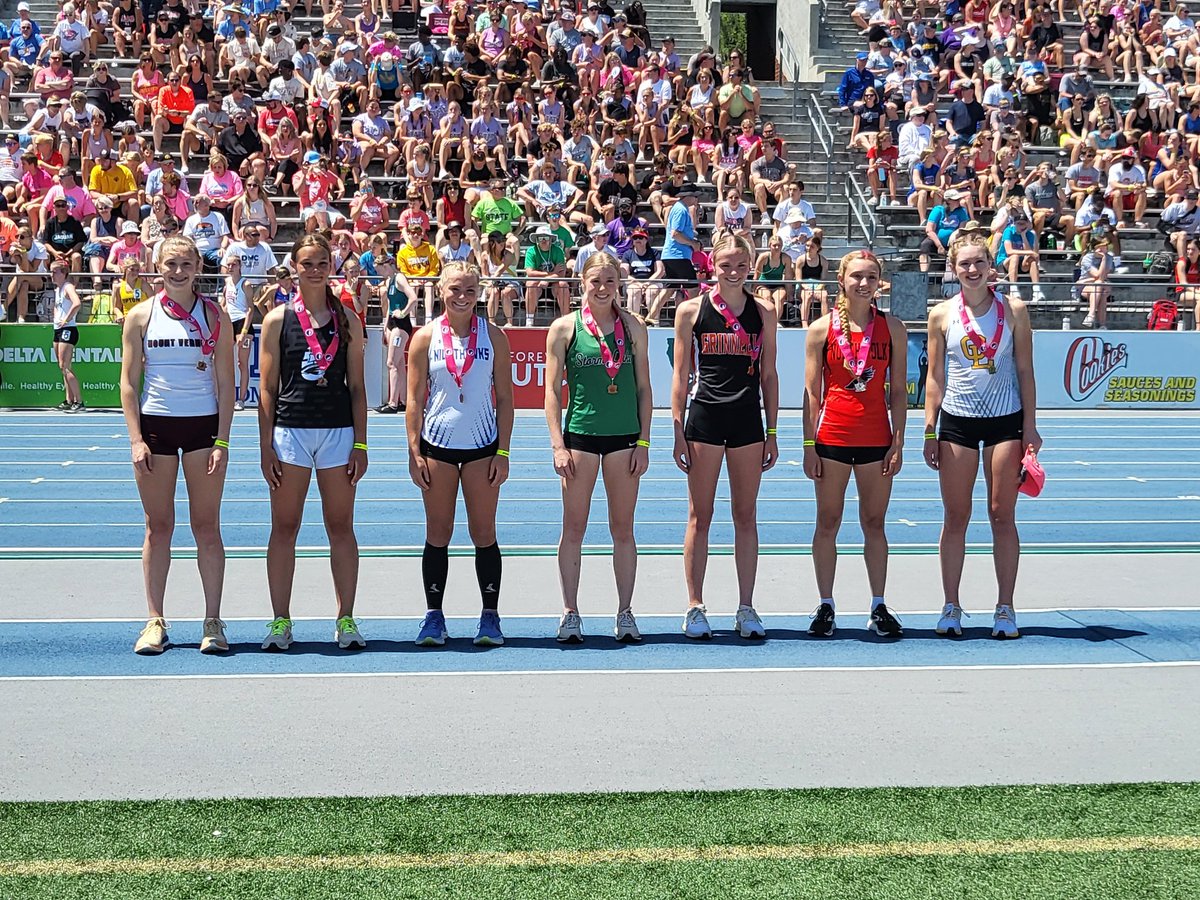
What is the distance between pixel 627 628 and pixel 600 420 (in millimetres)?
1012

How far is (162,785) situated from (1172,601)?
5477mm

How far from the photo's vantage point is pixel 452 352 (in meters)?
6.61

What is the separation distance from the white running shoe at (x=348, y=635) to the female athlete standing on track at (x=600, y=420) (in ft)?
3.13

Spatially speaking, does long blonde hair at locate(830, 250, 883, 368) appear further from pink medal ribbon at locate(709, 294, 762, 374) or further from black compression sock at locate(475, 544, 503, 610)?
black compression sock at locate(475, 544, 503, 610)

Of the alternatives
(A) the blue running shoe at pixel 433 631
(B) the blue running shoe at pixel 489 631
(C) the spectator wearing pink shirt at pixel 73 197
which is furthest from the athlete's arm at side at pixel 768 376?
(C) the spectator wearing pink shirt at pixel 73 197

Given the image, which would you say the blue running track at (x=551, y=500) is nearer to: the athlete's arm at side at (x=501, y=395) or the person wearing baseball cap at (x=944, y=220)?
the athlete's arm at side at (x=501, y=395)

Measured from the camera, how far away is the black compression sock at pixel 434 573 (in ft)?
21.9

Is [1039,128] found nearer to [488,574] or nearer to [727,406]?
[727,406]

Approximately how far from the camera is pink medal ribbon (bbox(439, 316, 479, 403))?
6.57 meters

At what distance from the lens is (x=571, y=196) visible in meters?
21.0

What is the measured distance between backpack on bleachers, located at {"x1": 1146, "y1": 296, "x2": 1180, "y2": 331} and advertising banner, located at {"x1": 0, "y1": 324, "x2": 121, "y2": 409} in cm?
1396

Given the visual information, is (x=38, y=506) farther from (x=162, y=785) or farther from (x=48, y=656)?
(x=162, y=785)

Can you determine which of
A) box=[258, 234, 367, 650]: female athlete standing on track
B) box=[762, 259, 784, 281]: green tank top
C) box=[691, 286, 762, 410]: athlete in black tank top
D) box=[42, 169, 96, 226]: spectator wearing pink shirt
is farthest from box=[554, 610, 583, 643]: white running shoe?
box=[42, 169, 96, 226]: spectator wearing pink shirt

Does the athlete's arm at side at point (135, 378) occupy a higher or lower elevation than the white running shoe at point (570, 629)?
higher
